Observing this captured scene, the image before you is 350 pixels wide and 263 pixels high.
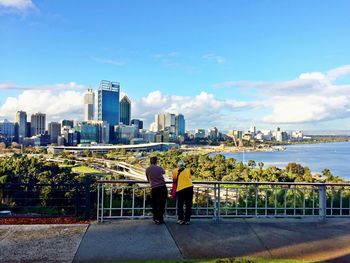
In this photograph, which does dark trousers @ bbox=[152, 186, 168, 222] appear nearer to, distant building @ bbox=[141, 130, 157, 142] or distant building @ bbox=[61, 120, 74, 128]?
distant building @ bbox=[141, 130, 157, 142]

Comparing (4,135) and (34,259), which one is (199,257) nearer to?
(34,259)

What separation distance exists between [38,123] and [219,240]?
15189 cm

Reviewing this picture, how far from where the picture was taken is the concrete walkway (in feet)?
20.2

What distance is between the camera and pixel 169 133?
162 m

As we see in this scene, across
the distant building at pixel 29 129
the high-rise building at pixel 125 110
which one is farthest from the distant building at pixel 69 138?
the high-rise building at pixel 125 110

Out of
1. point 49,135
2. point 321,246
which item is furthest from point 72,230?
point 49,135

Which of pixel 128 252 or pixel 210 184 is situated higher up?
pixel 210 184

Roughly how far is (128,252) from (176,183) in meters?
2.44

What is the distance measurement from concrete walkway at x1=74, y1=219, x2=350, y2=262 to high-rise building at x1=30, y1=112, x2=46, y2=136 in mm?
145386

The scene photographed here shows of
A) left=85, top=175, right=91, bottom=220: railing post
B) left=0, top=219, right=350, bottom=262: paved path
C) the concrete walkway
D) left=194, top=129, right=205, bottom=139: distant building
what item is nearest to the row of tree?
left=85, top=175, right=91, bottom=220: railing post

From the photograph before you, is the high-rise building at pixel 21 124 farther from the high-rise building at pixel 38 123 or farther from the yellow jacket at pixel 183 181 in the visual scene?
the yellow jacket at pixel 183 181

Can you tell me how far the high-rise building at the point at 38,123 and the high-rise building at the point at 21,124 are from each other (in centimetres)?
447

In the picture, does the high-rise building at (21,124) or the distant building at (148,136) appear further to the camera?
the distant building at (148,136)

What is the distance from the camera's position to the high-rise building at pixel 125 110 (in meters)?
184
